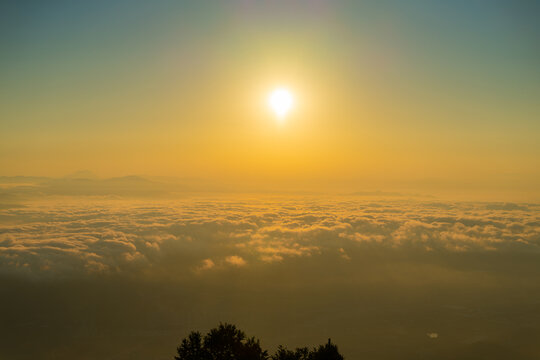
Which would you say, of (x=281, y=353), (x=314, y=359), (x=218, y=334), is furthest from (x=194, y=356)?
(x=314, y=359)

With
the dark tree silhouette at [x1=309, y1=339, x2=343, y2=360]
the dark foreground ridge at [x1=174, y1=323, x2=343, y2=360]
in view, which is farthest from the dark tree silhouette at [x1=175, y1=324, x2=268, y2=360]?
the dark tree silhouette at [x1=309, y1=339, x2=343, y2=360]

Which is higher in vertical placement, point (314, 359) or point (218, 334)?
point (218, 334)

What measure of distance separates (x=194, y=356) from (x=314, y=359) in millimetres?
12224

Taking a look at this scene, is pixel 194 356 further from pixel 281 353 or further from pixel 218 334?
pixel 281 353

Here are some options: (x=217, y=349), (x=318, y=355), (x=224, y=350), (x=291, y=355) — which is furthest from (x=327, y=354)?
(x=217, y=349)

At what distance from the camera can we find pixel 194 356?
32906 mm

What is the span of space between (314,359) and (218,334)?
1021 cm

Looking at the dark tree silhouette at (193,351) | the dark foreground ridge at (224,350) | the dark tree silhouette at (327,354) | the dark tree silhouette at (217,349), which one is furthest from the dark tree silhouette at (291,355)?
the dark tree silhouette at (193,351)

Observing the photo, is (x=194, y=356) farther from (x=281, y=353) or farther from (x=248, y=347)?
(x=281, y=353)

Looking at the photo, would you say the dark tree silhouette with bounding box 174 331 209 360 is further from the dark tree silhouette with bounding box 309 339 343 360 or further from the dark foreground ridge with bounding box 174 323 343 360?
the dark tree silhouette with bounding box 309 339 343 360

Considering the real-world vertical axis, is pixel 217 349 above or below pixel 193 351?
above

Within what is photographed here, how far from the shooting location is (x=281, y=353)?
34.5 meters

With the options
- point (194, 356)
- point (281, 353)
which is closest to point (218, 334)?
point (194, 356)

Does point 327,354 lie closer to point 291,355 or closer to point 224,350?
point 291,355
